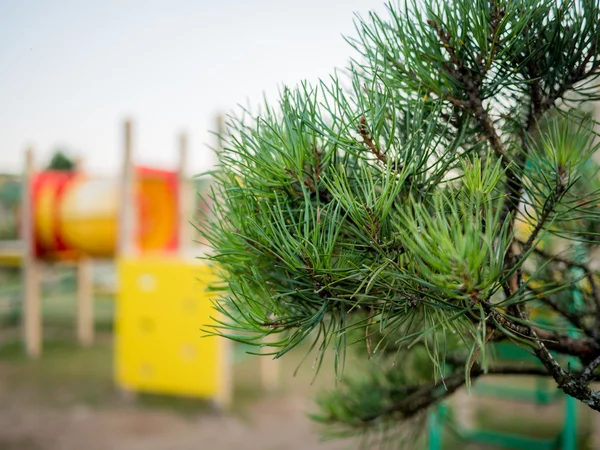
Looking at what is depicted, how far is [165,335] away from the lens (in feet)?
8.64

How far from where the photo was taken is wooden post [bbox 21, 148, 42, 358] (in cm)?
348

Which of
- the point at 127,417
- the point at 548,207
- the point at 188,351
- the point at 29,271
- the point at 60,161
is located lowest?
the point at 127,417

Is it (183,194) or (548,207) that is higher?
(183,194)

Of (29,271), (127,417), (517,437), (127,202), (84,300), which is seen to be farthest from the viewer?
(84,300)

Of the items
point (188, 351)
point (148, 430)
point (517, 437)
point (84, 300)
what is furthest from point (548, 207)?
point (84, 300)

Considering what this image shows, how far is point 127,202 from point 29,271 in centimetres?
122

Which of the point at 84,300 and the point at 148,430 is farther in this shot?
the point at 84,300

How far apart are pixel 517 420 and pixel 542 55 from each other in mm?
2495

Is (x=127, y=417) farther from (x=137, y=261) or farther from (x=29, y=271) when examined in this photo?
(x=29, y=271)

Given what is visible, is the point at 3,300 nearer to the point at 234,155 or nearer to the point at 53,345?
the point at 53,345

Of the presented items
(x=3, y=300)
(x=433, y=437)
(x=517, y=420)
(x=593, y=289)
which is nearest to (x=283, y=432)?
(x=433, y=437)

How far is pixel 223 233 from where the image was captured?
1.69 feet

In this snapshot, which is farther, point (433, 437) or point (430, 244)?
point (433, 437)

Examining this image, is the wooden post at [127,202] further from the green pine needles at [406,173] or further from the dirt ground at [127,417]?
the green pine needles at [406,173]
